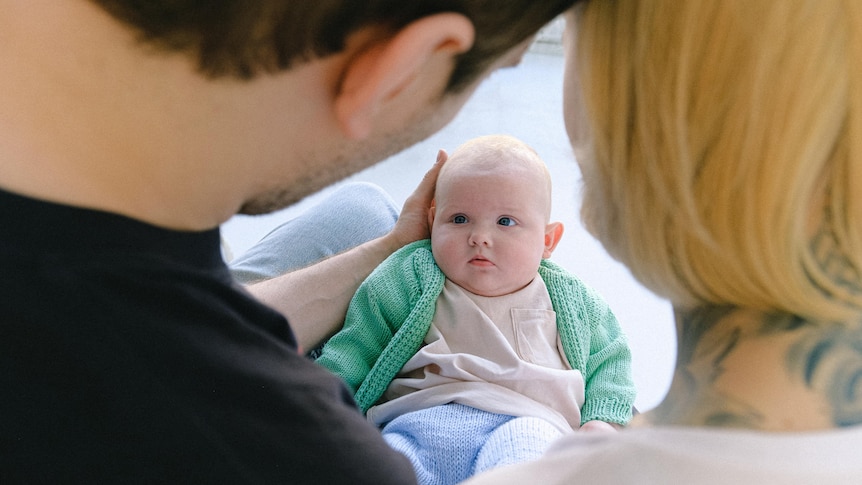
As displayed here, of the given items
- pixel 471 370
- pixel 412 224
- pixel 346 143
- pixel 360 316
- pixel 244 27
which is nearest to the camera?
pixel 244 27

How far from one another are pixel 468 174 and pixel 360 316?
0.34 metres

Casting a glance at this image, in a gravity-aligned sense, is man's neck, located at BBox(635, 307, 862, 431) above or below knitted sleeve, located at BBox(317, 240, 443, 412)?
above

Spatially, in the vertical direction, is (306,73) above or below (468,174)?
above

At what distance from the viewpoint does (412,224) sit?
1669mm

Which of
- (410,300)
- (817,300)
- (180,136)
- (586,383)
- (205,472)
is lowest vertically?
(586,383)

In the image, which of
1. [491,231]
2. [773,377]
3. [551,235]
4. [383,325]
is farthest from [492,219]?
[773,377]

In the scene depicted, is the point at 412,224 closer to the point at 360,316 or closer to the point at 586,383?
the point at 360,316

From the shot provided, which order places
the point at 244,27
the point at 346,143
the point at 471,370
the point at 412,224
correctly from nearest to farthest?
1. the point at 244,27
2. the point at 346,143
3. the point at 471,370
4. the point at 412,224

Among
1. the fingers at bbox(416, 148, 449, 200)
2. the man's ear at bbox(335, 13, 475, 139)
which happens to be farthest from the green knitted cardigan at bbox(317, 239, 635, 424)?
the man's ear at bbox(335, 13, 475, 139)

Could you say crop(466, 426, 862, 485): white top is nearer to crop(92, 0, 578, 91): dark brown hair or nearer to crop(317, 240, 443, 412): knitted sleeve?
crop(92, 0, 578, 91): dark brown hair

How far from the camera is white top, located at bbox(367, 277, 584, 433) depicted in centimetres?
138

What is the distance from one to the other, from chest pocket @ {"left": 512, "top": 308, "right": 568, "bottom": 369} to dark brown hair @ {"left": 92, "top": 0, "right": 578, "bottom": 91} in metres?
0.93

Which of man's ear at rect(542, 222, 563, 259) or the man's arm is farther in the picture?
man's ear at rect(542, 222, 563, 259)

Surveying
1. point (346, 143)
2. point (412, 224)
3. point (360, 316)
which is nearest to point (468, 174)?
point (412, 224)
